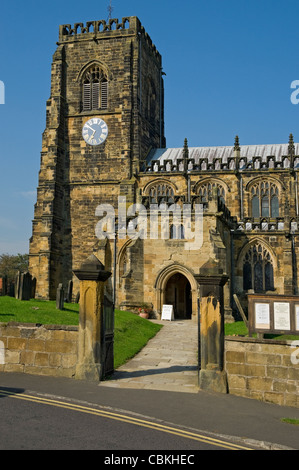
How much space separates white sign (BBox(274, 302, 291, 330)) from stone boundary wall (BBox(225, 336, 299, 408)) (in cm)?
100

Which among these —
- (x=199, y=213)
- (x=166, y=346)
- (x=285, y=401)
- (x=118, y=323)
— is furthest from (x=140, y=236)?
(x=285, y=401)

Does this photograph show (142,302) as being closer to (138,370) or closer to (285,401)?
(138,370)

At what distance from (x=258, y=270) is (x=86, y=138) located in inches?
674

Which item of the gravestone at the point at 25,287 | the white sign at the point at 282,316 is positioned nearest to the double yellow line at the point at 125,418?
the white sign at the point at 282,316

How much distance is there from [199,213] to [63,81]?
64.7ft

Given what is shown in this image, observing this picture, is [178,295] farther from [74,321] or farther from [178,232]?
[74,321]

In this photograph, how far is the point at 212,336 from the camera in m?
10.4

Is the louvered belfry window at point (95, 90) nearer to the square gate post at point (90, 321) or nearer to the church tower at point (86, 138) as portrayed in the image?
the church tower at point (86, 138)

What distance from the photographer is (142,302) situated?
2625cm

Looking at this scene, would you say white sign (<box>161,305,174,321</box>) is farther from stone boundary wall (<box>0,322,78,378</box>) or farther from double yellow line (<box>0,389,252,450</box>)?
double yellow line (<box>0,389,252,450</box>)

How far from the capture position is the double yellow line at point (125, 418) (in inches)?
261

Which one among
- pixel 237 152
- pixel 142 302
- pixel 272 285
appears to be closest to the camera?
pixel 142 302

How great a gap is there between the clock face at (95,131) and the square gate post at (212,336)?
28.4 metres

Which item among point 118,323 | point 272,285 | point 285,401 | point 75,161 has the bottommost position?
point 285,401
